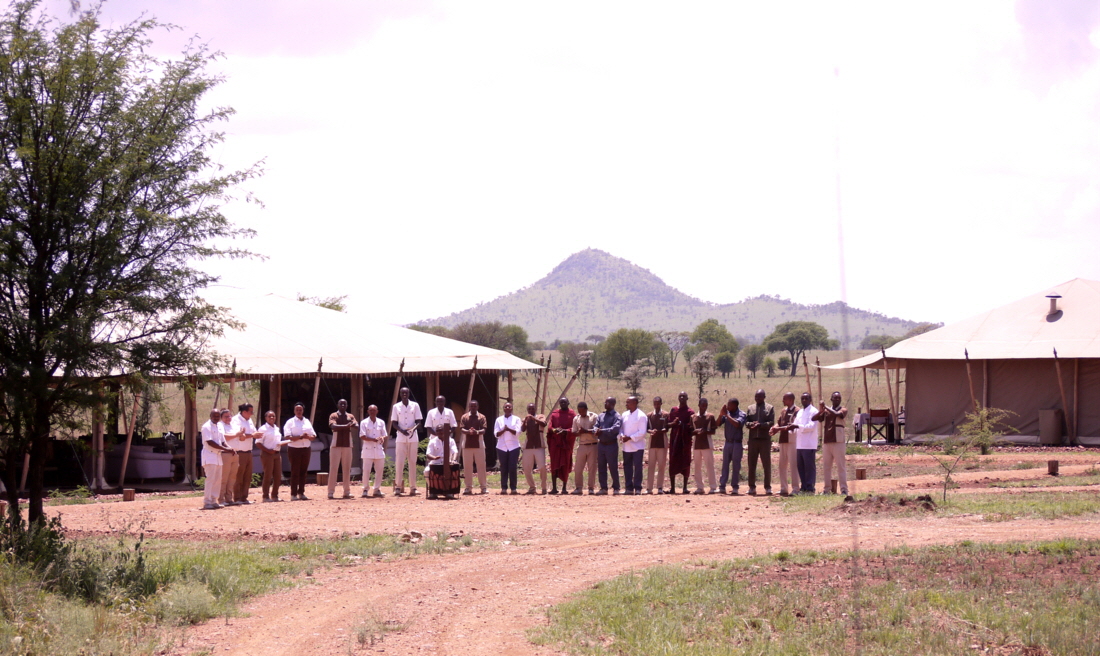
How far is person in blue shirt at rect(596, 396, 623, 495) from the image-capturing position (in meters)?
17.4

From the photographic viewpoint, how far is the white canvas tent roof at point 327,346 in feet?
75.2

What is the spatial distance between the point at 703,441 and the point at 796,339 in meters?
57.9

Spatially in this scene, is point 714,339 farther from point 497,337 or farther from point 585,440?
point 585,440

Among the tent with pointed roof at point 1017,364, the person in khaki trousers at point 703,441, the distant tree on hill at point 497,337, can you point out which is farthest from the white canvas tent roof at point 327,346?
the distant tree on hill at point 497,337

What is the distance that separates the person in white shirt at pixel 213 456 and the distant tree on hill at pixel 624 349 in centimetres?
5274

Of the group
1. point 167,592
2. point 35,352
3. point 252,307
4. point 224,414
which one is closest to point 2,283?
point 35,352

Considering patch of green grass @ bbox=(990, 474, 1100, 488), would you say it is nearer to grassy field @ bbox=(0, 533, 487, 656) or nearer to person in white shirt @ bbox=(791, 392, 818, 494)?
person in white shirt @ bbox=(791, 392, 818, 494)

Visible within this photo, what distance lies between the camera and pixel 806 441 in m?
16.3

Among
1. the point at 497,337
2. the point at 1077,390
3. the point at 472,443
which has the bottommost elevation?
the point at 472,443

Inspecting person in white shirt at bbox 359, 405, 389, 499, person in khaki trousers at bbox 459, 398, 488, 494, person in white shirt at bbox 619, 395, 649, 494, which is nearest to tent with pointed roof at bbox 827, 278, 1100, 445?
person in white shirt at bbox 619, 395, 649, 494

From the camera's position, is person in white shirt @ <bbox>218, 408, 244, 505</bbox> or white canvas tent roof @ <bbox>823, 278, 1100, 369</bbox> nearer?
person in white shirt @ <bbox>218, 408, 244, 505</bbox>

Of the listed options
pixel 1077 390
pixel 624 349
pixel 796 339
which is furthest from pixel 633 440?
pixel 796 339

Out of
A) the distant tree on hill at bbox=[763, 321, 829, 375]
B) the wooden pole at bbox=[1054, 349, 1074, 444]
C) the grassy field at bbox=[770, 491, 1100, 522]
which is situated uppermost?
the distant tree on hill at bbox=[763, 321, 829, 375]

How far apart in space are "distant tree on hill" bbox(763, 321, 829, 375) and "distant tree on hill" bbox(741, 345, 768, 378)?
565mm
